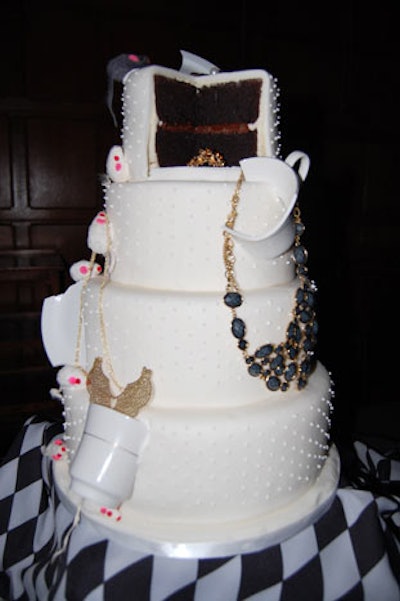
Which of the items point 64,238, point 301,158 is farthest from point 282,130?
point 301,158

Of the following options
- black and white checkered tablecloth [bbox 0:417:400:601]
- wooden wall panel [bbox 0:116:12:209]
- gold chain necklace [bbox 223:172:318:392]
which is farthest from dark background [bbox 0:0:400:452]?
gold chain necklace [bbox 223:172:318:392]

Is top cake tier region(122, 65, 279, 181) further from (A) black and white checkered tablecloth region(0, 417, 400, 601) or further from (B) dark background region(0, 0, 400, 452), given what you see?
(B) dark background region(0, 0, 400, 452)

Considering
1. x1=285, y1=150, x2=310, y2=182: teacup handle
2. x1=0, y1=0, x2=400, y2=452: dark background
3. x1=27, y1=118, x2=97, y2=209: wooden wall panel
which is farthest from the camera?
x1=27, y1=118, x2=97, y2=209: wooden wall panel

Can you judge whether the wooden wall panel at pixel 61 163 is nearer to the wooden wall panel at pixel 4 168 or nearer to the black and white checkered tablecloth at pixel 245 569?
the wooden wall panel at pixel 4 168

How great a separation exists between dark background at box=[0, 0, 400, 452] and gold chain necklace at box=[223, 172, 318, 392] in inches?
75.6

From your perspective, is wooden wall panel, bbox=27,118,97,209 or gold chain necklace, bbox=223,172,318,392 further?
wooden wall panel, bbox=27,118,97,209

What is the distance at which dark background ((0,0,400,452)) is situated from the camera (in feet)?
10.2

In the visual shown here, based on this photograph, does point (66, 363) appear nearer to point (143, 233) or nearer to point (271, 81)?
point (143, 233)

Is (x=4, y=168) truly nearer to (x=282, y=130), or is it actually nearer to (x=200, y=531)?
(x=282, y=130)

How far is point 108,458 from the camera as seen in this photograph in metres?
0.86

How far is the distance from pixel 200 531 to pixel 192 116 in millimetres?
867

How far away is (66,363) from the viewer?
109 cm

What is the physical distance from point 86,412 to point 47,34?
293 centimetres

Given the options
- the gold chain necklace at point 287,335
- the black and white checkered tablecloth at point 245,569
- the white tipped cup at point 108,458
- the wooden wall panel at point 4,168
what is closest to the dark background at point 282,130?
the wooden wall panel at point 4,168
